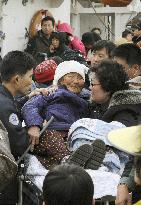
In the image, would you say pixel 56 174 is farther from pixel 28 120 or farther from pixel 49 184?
pixel 28 120

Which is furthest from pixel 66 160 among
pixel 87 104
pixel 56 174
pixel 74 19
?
pixel 74 19

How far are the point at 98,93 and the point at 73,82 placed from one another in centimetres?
40

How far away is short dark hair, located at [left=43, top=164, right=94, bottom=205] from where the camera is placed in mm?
2775

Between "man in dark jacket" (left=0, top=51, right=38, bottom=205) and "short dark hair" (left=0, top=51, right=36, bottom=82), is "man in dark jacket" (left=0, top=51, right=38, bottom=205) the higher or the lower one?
the lower one

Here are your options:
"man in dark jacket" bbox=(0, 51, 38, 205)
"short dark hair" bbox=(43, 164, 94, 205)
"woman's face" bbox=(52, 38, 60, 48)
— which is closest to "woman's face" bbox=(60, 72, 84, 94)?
"man in dark jacket" bbox=(0, 51, 38, 205)

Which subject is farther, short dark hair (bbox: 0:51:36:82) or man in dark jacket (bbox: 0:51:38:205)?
short dark hair (bbox: 0:51:36:82)

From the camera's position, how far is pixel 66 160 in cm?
438

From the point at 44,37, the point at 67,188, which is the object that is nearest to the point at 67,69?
the point at 67,188

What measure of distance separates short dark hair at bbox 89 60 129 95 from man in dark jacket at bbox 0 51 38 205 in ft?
1.98

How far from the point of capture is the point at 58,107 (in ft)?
16.0

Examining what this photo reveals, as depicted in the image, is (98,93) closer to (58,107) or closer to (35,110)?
(58,107)

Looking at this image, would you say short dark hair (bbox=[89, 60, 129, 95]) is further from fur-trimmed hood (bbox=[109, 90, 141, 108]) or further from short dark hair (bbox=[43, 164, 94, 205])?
short dark hair (bbox=[43, 164, 94, 205])

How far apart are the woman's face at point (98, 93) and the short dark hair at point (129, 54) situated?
37.3 inches

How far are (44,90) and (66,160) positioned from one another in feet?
2.66
